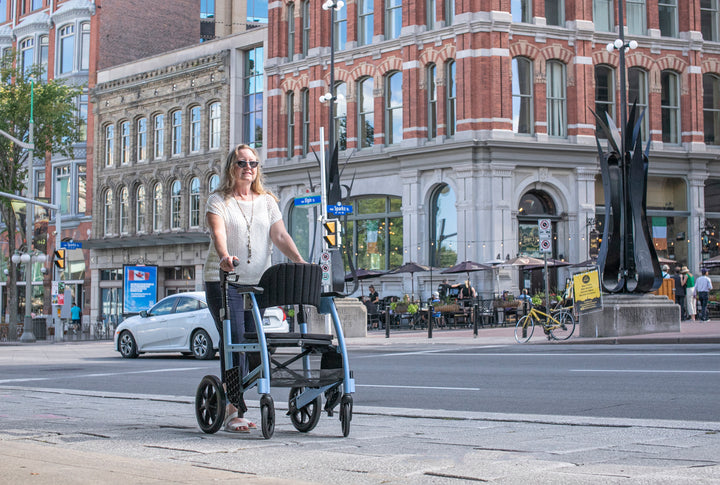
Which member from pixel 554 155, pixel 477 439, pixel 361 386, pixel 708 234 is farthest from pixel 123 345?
pixel 708 234

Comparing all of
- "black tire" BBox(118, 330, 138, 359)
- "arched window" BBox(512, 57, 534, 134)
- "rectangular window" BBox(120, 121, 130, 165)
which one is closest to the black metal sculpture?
"black tire" BBox(118, 330, 138, 359)

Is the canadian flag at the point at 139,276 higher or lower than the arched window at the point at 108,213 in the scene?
lower

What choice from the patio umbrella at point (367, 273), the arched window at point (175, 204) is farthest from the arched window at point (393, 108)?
the arched window at point (175, 204)

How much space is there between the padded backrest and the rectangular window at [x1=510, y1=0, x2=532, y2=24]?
3494cm

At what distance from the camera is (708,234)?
1597 inches

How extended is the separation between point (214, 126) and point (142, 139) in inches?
248

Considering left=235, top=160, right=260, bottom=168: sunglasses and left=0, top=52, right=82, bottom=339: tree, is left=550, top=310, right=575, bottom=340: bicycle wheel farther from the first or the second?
left=0, top=52, right=82, bottom=339: tree

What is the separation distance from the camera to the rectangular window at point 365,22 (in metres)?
42.8

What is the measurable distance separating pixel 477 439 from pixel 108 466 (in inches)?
106

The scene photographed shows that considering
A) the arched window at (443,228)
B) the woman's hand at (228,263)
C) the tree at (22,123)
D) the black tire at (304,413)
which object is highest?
the tree at (22,123)

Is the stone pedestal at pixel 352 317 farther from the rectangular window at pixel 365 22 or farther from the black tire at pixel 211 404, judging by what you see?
the black tire at pixel 211 404

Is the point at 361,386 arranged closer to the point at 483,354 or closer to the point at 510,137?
the point at 483,354

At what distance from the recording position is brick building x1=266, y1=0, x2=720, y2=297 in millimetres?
38688

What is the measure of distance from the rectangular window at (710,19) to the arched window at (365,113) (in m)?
14.8
